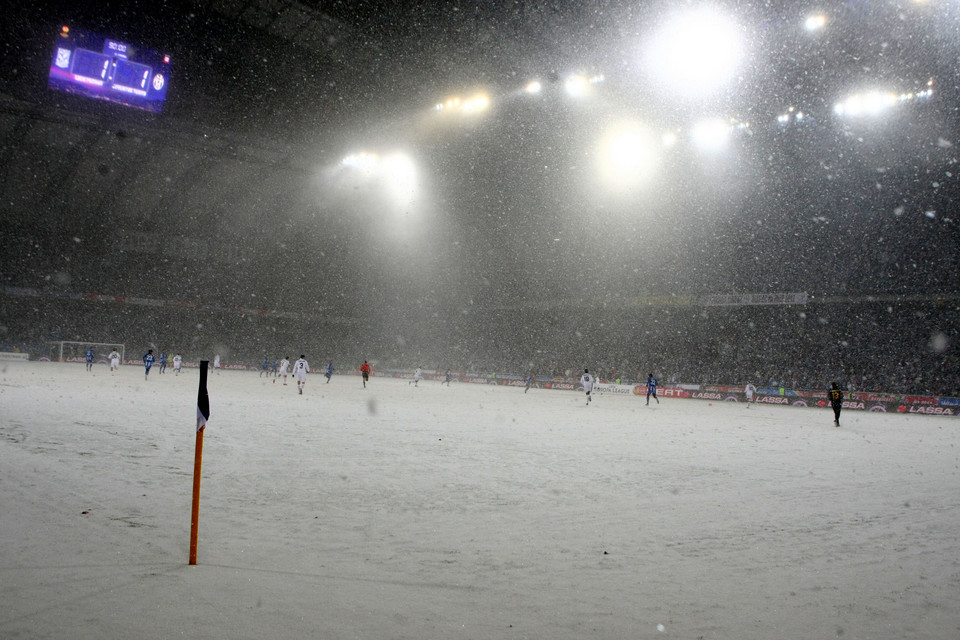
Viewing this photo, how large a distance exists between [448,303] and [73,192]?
1198 inches

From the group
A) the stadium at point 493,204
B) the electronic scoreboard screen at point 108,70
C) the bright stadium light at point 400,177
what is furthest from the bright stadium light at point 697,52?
the electronic scoreboard screen at point 108,70

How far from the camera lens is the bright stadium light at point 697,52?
28.3m

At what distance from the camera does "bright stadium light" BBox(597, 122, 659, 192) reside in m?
37.3

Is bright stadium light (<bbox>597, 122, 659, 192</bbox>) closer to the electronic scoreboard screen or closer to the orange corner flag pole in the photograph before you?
the electronic scoreboard screen

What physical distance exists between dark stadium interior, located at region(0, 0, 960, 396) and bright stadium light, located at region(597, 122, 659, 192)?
137 cm

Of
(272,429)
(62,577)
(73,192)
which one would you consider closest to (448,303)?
(73,192)

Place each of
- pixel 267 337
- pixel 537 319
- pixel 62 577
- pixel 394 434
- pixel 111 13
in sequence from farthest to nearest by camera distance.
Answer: pixel 267 337 → pixel 537 319 → pixel 111 13 → pixel 394 434 → pixel 62 577

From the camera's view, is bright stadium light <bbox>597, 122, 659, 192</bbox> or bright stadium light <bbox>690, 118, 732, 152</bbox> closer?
bright stadium light <bbox>690, 118, 732, 152</bbox>

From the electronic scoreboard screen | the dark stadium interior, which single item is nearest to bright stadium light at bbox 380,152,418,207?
the dark stadium interior

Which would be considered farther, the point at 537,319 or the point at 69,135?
the point at 537,319

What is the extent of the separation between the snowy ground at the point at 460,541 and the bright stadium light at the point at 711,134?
28.3 m

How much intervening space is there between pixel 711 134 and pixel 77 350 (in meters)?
47.3

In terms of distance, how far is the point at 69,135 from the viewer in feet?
135

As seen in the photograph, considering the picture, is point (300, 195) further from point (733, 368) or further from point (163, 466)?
point (163, 466)
